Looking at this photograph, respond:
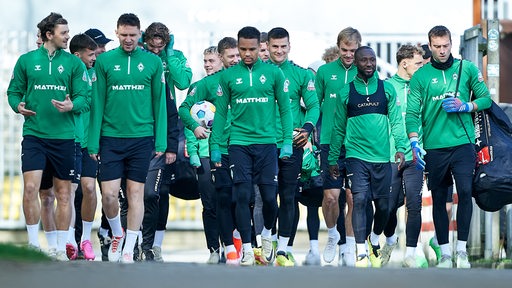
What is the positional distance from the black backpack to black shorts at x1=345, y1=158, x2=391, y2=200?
84 cm

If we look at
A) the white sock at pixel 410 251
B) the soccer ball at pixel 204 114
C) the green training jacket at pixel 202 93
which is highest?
the green training jacket at pixel 202 93

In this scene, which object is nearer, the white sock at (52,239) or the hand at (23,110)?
the hand at (23,110)

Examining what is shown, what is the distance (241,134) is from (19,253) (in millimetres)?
2814

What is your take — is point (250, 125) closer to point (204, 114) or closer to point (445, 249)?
point (204, 114)

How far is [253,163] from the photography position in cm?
1588

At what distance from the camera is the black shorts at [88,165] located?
677 inches

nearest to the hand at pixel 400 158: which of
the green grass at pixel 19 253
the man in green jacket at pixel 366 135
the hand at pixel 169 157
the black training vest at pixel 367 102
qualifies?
the man in green jacket at pixel 366 135

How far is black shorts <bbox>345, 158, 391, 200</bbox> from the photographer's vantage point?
1642 centimetres

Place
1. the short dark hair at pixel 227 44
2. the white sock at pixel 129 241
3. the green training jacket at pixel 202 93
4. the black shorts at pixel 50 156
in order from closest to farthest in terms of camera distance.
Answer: the white sock at pixel 129 241 → the black shorts at pixel 50 156 → the green training jacket at pixel 202 93 → the short dark hair at pixel 227 44

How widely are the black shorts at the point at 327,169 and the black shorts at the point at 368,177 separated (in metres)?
0.41

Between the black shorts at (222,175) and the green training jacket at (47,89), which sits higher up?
the green training jacket at (47,89)

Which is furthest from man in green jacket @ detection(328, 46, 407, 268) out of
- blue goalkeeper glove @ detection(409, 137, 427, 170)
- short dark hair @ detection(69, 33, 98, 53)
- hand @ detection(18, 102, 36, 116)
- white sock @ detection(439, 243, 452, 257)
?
hand @ detection(18, 102, 36, 116)

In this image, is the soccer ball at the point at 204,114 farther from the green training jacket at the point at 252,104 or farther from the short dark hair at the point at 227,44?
the green training jacket at the point at 252,104

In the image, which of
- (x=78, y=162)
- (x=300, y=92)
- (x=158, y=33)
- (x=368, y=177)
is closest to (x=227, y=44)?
(x=158, y=33)
